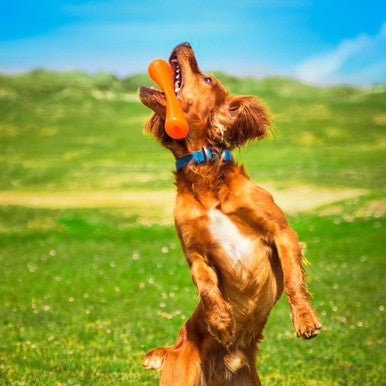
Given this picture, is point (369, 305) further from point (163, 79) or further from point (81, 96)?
point (81, 96)

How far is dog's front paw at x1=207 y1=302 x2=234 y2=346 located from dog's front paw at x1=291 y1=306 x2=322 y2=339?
1.43 feet

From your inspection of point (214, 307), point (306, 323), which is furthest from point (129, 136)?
point (306, 323)

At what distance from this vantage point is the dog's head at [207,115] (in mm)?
3787

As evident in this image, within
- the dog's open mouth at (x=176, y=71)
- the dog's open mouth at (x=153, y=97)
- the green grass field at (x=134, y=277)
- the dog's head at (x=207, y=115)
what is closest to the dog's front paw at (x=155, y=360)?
the green grass field at (x=134, y=277)

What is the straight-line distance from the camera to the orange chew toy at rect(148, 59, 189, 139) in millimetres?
3662

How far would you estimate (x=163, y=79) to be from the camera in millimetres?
3893

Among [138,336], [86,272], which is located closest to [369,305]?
[138,336]

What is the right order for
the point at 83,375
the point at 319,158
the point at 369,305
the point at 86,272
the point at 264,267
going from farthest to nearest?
the point at 319,158, the point at 86,272, the point at 369,305, the point at 83,375, the point at 264,267

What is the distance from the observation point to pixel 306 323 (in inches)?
118

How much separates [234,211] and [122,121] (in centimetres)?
3773

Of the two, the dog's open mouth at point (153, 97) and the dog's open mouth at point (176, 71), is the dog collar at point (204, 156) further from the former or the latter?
the dog's open mouth at point (176, 71)

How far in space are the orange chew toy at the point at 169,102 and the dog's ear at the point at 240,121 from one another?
25 cm

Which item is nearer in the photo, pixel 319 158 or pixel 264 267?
pixel 264 267

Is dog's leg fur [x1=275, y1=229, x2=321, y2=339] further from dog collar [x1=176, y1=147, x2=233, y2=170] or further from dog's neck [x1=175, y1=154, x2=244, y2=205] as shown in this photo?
dog collar [x1=176, y1=147, x2=233, y2=170]
